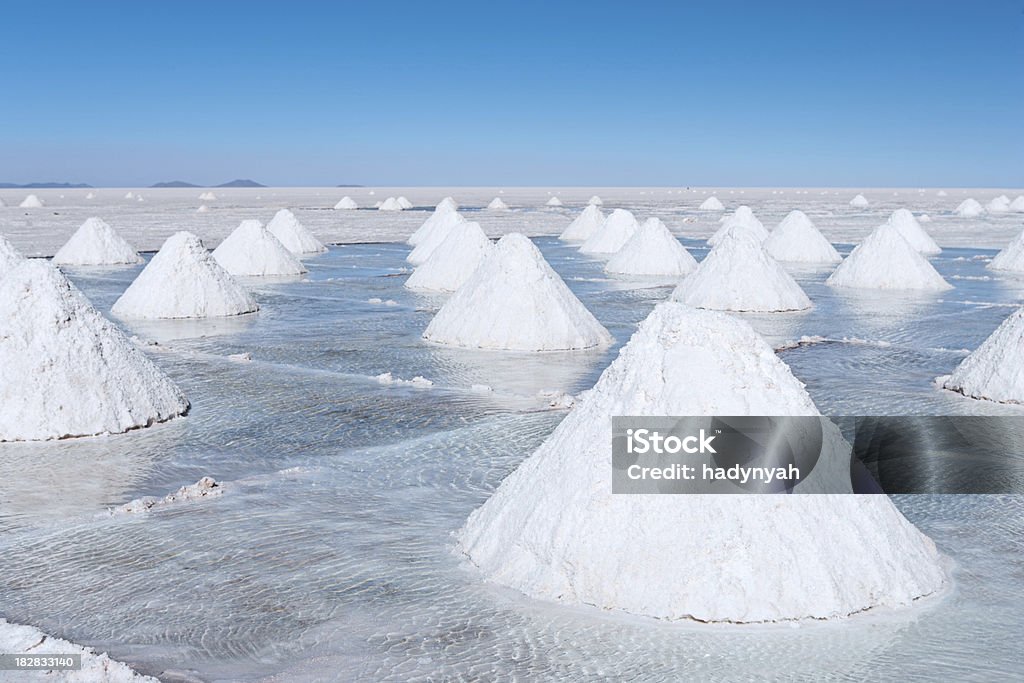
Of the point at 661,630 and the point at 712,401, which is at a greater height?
the point at 712,401

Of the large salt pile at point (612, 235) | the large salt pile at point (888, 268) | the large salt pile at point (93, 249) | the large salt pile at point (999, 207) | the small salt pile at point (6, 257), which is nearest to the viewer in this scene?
the small salt pile at point (6, 257)

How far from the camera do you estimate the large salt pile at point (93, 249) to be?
21.6 meters

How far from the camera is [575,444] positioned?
493cm

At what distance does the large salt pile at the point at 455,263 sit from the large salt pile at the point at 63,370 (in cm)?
960

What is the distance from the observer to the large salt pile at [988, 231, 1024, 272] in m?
22.3

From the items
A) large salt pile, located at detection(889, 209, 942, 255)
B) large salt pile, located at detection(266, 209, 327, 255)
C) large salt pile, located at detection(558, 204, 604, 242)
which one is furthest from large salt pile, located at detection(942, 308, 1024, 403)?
large salt pile, located at detection(558, 204, 604, 242)

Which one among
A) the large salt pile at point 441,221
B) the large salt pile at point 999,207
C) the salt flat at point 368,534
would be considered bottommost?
the salt flat at point 368,534

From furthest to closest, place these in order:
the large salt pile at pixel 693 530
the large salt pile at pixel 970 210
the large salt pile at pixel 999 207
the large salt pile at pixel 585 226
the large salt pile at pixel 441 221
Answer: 1. the large salt pile at pixel 999 207
2. the large salt pile at pixel 970 210
3. the large salt pile at pixel 585 226
4. the large salt pile at pixel 441 221
5. the large salt pile at pixel 693 530

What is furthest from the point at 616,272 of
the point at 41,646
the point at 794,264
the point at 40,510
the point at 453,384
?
the point at 41,646

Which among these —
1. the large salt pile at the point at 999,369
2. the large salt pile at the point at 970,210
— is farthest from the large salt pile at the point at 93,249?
the large salt pile at the point at 970,210

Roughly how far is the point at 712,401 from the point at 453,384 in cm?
522

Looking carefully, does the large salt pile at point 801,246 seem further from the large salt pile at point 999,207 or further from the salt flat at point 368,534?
the large salt pile at point 999,207

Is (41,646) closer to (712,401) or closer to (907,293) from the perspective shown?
(712,401)

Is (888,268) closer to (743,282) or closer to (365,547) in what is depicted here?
(743,282)
